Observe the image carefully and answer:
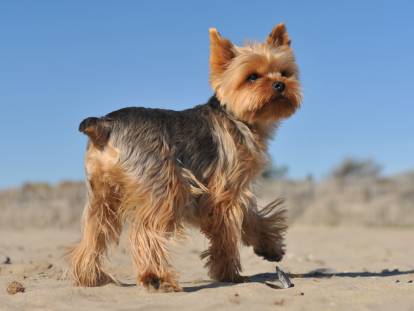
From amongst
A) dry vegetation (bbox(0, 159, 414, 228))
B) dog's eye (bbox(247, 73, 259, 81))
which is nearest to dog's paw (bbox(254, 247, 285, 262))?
dog's eye (bbox(247, 73, 259, 81))

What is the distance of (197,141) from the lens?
8.20 meters

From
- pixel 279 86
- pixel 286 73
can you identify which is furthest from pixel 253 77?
pixel 286 73

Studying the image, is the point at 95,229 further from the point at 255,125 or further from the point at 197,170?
the point at 255,125

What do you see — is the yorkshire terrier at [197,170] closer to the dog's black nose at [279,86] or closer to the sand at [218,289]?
the dog's black nose at [279,86]

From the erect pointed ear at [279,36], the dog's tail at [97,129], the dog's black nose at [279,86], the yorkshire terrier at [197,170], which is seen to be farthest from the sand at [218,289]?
the erect pointed ear at [279,36]

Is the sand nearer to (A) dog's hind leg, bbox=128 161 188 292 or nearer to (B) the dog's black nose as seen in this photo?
(A) dog's hind leg, bbox=128 161 188 292

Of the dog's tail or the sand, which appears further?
the dog's tail

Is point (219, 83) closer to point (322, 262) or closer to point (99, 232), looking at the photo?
point (99, 232)

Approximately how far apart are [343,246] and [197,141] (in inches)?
414

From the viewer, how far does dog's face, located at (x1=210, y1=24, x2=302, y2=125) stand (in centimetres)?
848

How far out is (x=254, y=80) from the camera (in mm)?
8609

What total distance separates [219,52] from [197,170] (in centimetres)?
164

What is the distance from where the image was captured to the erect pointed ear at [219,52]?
886 centimetres

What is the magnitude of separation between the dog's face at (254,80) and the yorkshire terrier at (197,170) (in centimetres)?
1
